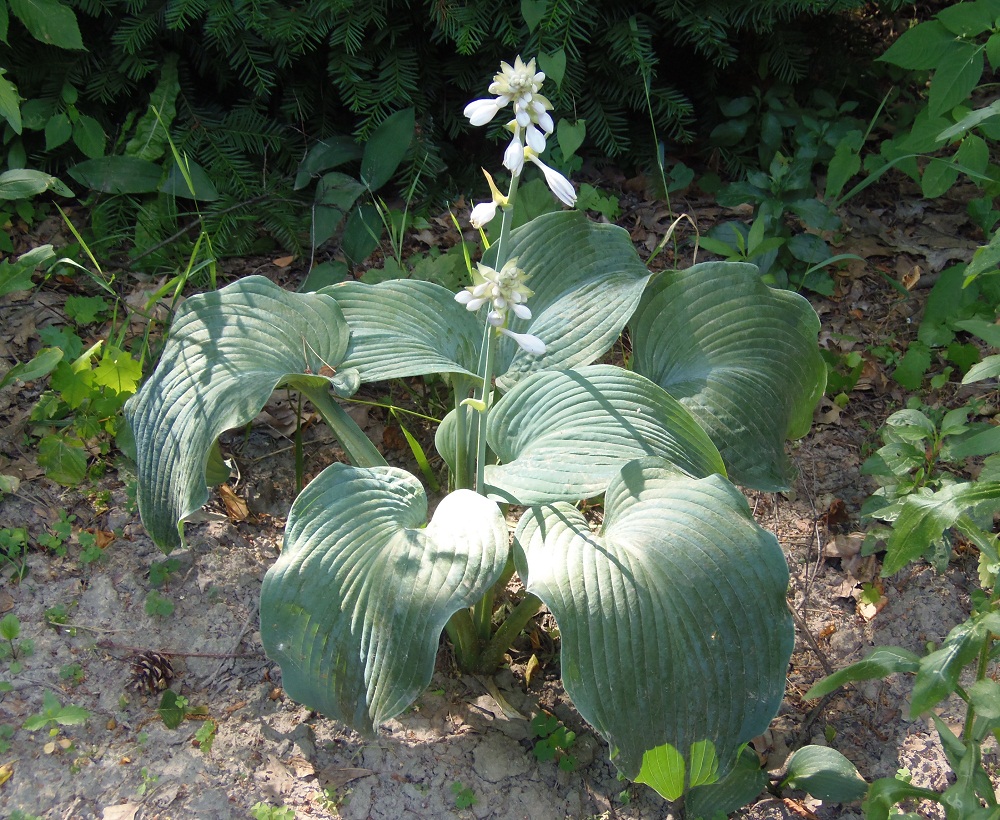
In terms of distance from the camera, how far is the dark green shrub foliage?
105 inches

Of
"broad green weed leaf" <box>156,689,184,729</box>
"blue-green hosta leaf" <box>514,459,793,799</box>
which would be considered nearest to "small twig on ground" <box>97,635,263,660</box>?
"broad green weed leaf" <box>156,689,184,729</box>

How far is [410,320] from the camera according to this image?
206 centimetres

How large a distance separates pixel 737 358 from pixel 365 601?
3.45 feet

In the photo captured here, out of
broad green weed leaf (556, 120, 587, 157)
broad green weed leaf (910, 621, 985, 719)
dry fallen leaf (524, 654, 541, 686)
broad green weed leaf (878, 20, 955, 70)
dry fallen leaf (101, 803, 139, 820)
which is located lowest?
dry fallen leaf (101, 803, 139, 820)

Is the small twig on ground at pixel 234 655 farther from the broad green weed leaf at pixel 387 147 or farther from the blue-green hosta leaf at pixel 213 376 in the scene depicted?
the broad green weed leaf at pixel 387 147

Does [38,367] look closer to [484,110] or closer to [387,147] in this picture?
[387,147]

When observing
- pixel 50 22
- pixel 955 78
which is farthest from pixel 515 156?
pixel 50 22

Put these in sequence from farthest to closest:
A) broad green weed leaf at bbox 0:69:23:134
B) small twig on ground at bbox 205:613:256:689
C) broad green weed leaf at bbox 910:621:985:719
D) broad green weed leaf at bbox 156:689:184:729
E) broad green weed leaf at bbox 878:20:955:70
A: broad green weed leaf at bbox 878:20:955:70, broad green weed leaf at bbox 0:69:23:134, small twig on ground at bbox 205:613:256:689, broad green weed leaf at bbox 156:689:184:729, broad green weed leaf at bbox 910:621:985:719

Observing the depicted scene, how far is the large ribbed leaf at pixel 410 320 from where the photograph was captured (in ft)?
6.51

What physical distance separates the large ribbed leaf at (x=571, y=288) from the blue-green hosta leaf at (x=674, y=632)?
0.52 meters

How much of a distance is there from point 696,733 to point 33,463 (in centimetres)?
188

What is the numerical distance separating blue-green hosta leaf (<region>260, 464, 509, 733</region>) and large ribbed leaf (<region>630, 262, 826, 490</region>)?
0.65 metres

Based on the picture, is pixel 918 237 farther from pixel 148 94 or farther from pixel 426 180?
pixel 148 94

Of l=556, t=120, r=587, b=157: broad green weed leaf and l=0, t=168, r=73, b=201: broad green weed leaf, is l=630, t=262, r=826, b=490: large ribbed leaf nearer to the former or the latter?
l=556, t=120, r=587, b=157: broad green weed leaf
